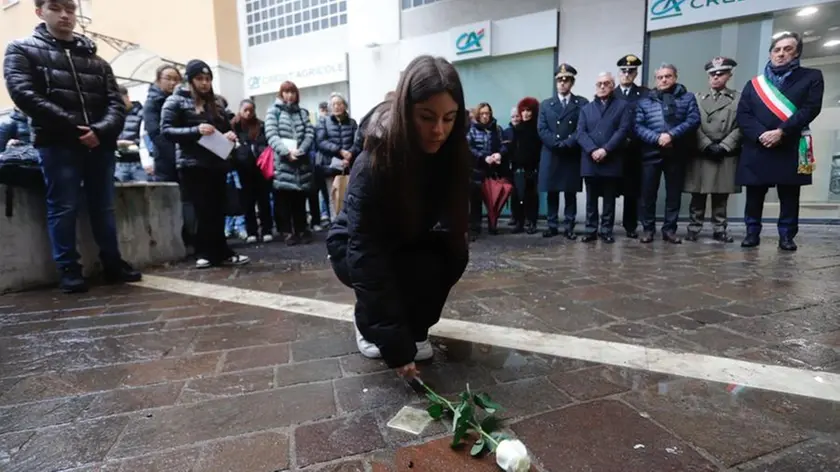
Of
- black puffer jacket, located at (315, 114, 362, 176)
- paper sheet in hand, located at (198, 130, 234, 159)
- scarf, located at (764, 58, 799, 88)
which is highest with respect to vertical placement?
scarf, located at (764, 58, 799, 88)

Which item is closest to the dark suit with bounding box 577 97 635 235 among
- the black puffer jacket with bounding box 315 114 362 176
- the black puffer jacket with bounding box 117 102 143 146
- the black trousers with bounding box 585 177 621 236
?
the black trousers with bounding box 585 177 621 236

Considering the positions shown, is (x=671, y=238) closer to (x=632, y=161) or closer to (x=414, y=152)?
(x=632, y=161)

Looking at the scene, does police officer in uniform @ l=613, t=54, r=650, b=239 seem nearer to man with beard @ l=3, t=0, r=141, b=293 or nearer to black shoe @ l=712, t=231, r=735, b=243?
black shoe @ l=712, t=231, r=735, b=243

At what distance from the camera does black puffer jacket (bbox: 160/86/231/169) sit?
12.8ft

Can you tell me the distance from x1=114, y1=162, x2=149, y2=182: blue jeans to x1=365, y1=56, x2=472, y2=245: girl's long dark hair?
5054 mm

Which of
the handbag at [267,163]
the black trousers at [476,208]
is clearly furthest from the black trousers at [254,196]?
the black trousers at [476,208]

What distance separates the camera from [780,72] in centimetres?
446

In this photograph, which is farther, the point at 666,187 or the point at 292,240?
the point at 292,240

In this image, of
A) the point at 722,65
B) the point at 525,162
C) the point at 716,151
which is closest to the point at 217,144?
the point at 525,162

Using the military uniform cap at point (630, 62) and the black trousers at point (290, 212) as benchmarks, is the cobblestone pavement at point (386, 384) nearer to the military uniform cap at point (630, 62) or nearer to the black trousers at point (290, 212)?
the black trousers at point (290, 212)

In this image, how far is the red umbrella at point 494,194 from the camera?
6.17 metres

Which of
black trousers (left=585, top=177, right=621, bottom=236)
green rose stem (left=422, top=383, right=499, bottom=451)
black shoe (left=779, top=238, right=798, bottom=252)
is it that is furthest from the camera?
black trousers (left=585, top=177, right=621, bottom=236)

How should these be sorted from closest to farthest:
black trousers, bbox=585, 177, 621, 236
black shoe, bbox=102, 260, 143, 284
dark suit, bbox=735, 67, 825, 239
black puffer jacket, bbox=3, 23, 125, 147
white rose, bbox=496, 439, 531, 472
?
1. white rose, bbox=496, 439, 531, 472
2. black puffer jacket, bbox=3, 23, 125, 147
3. black shoe, bbox=102, 260, 143, 284
4. dark suit, bbox=735, 67, 825, 239
5. black trousers, bbox=585, 177, 621, 236

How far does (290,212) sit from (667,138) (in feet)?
14.4
